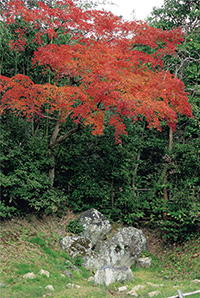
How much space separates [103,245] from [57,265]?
210cm

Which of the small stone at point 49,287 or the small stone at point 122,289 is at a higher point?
the small stone at point 49,287

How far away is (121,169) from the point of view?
10.5 meters

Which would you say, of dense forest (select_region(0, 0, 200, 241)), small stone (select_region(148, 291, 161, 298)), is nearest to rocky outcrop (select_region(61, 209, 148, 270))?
dense forest (select_region(0, 0, 200, 241))

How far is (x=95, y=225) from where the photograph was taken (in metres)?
9.18

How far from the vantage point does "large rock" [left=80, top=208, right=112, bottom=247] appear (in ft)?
29.6

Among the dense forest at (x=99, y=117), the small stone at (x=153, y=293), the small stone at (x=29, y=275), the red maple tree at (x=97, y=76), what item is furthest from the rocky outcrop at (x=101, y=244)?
the red maple tree at (x=97, y=76)

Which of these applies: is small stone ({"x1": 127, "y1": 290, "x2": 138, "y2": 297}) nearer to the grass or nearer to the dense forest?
the grass

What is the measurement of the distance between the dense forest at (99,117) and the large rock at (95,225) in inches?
26.7

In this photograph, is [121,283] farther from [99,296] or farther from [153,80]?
[153,80]

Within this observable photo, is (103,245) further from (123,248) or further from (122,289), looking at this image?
(122,289)

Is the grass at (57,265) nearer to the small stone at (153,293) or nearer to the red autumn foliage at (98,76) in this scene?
the small stone at (153,293)

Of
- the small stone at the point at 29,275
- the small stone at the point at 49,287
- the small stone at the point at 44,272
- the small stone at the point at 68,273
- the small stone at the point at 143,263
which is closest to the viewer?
the small stone at the point at 49,287

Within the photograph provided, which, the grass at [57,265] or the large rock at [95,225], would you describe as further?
the large rock at [95,225]

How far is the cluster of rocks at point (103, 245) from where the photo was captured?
830 centimetres
